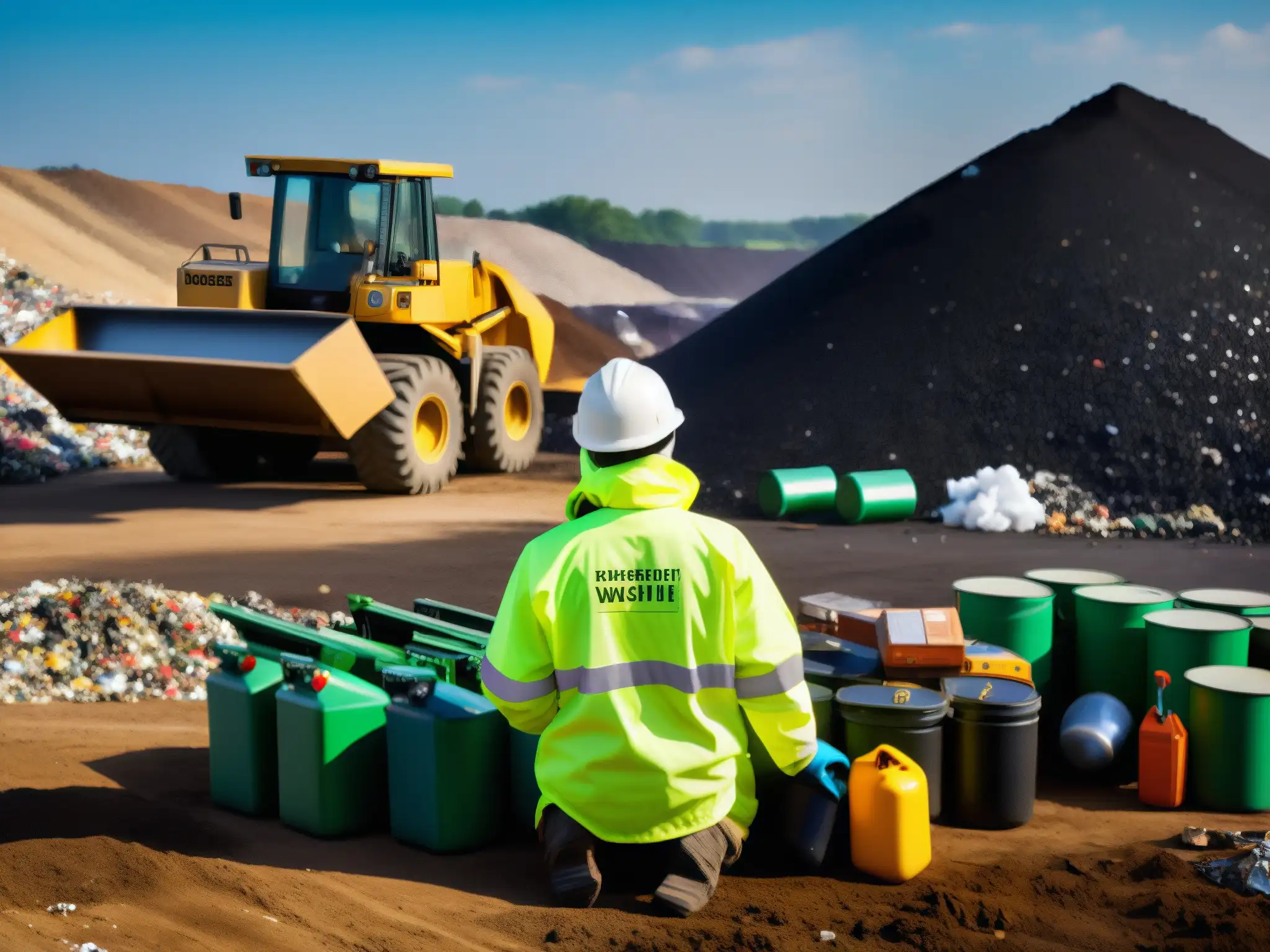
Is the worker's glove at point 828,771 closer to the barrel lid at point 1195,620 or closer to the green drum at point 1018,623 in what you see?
the green drum at point 1018,623

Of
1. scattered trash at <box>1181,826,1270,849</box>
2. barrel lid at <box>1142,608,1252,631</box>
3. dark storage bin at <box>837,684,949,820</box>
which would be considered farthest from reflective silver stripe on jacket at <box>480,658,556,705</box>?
barrel lid at <box>1142,608,1252,631</box>

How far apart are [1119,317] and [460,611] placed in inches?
441

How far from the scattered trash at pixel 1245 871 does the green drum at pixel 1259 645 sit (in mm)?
1350

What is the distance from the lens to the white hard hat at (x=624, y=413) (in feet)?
13.6

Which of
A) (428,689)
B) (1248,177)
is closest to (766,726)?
(428,689)

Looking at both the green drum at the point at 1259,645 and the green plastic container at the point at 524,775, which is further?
the green drum at the point at 1259,645

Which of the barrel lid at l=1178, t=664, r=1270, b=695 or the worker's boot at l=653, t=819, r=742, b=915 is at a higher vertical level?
the barrel lid at l=1178, t=664, r=1270, b=695

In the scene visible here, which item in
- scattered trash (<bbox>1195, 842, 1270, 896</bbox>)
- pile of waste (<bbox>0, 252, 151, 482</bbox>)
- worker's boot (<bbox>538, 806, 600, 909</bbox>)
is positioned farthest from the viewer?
pile of waste (<bbox>0, 252, 151, 482</bbox>)

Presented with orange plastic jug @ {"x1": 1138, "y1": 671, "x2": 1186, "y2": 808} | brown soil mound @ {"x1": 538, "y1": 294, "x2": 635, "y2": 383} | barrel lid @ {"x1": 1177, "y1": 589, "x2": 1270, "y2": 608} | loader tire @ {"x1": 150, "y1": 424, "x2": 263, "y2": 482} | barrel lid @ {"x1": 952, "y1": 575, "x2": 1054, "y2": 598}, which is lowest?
orange plastic jug @ {"x1": 1138, "y1": 671, "x2": 1186, "y2": 808}

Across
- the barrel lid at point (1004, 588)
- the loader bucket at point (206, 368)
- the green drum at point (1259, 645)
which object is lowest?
the green drum at point (1259, 645)

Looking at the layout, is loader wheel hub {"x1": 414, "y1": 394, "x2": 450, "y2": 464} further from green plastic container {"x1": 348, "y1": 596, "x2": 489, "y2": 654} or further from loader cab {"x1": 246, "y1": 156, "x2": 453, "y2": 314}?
green plastic container {"x1": 348, "y1": 596, "x2": 489, "y2": 654}

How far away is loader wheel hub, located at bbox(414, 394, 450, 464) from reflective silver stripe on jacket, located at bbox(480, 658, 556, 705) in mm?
9249

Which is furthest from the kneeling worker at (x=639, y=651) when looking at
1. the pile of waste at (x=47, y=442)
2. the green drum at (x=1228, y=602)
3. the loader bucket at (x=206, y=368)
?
the pile of waste at (x=47, y=442)

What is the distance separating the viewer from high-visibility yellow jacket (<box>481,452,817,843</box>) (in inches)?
161
